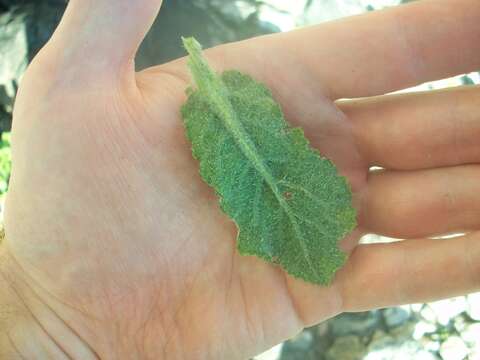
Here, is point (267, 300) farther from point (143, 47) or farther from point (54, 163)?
point (143, 47)

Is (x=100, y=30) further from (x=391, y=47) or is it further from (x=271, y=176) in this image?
(x=391, y=47)

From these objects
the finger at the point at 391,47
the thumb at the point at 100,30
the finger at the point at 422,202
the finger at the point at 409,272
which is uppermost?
A: the thumb at the point at 100,30

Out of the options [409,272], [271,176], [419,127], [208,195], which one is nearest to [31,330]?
[208,195]

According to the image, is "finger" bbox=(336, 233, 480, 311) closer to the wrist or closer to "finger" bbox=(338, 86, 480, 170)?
"finger" bbox=(338, 86, 480, 170)

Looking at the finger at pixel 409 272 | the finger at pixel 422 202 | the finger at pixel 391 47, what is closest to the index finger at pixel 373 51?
the finger at pixel 391 47

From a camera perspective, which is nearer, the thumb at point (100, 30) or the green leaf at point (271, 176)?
the thumb at point (100, 30)

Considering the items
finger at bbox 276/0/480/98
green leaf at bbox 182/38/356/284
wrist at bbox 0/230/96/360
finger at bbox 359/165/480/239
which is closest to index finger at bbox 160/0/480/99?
finger at bbox 276/0/480/98

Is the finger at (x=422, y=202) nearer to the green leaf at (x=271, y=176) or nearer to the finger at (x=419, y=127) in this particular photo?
the finger at (x=419, y=127)
